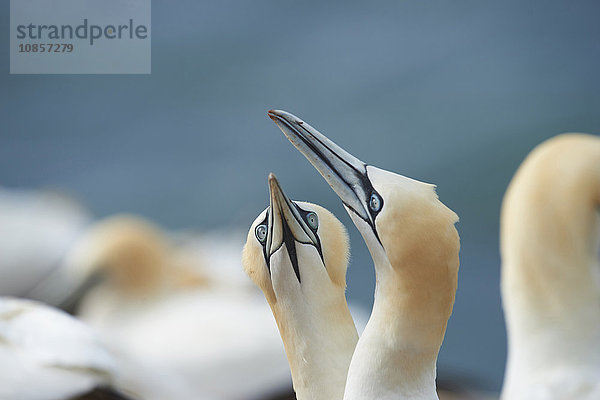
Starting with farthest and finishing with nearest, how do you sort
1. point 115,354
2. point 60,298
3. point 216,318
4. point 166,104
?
point 166,104 < point 60,298 < point 216,318 < point 115,354

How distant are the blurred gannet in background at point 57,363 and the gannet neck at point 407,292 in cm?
83

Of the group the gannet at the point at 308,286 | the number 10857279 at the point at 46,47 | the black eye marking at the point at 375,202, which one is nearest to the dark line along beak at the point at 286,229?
the gannet at the point at 308,286

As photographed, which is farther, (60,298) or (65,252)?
(65,252)

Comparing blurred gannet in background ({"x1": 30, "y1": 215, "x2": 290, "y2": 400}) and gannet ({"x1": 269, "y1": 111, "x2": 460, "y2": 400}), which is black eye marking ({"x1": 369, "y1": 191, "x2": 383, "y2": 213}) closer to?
gannet ({"x1": 269, "y1": 111, "x2": 460, "y2": 400})

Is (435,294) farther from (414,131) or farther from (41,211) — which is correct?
(414,131)

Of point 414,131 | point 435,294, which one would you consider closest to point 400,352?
point 435,294

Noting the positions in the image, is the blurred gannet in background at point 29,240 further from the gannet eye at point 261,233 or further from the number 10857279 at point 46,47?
the gannet eye at point 261,233

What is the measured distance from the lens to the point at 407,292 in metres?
0.97

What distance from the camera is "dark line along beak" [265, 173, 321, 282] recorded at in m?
1.05

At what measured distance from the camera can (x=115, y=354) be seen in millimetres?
1772

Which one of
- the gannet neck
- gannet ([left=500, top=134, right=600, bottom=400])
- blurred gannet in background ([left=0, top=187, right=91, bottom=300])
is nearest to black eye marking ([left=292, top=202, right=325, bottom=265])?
the gannet neck

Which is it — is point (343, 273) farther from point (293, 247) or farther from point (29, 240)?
point (29, 240)

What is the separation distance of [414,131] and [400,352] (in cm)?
375

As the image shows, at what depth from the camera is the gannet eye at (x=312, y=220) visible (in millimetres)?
1095
